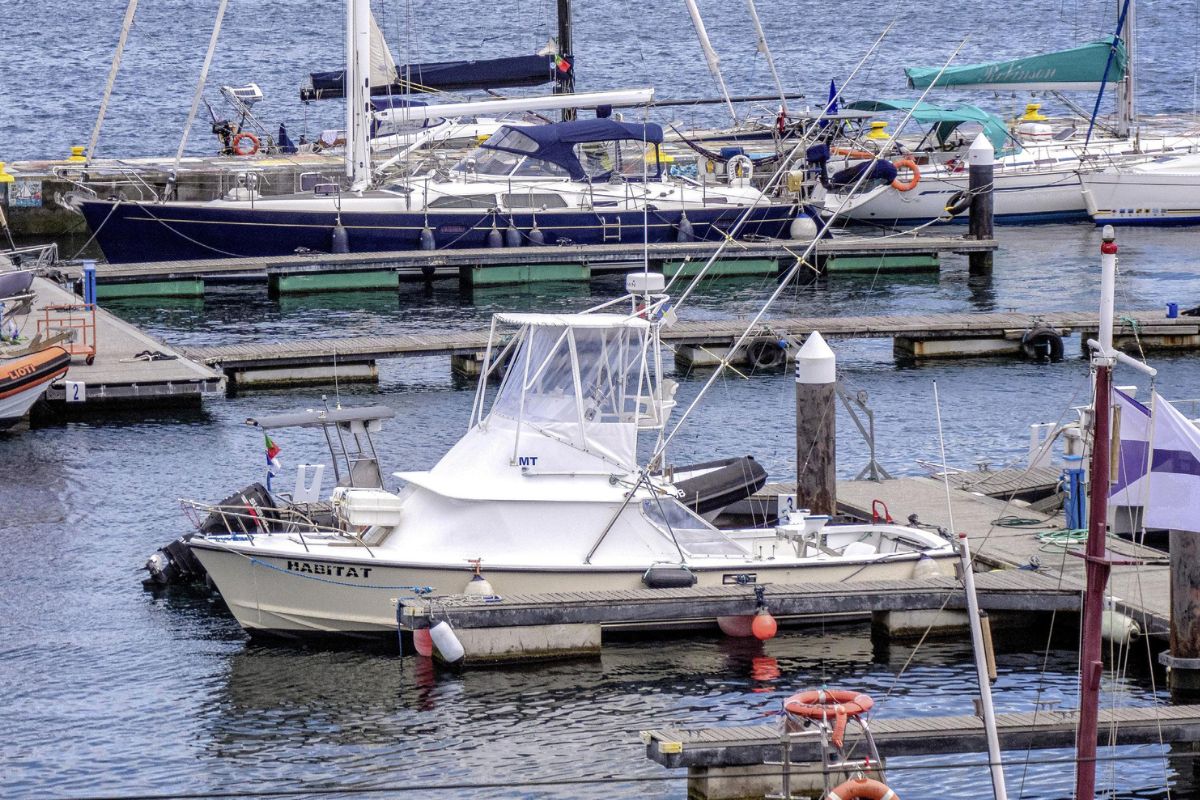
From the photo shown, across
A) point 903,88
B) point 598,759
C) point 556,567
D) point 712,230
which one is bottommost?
point 598,759

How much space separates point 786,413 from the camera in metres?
31.6

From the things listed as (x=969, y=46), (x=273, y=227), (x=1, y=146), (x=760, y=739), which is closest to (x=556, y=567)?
(x=760, y=739)

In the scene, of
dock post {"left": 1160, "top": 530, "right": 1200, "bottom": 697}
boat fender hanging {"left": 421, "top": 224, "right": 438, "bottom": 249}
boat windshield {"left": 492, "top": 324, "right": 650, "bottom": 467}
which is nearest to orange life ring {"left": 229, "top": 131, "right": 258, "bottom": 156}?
boat fender hanging {"left": 421, "top": 224, "right": 438, "bottom": 249}

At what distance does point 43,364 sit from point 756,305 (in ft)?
57.0

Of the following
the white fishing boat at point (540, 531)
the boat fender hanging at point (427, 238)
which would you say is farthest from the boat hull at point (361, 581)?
the boat fender hanging at point (427, 238)

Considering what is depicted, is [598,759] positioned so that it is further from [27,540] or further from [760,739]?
[27,540]

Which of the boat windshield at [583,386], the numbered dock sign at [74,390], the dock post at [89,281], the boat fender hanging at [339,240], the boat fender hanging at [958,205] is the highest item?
the boat fender hanging at [958,205]

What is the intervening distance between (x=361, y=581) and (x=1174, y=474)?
9.35m

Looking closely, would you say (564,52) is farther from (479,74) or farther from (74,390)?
(74,390)

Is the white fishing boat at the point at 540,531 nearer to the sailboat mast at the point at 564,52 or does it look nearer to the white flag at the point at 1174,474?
the white flag at the point at 1174,474

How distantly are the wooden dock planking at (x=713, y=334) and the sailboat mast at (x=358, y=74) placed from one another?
8370 millimetres

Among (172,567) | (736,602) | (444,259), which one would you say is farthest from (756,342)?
(736,602)

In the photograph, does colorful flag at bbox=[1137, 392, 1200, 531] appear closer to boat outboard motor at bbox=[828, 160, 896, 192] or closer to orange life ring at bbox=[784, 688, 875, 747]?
orange life ring at bbox=[784, 688, 875, 747]

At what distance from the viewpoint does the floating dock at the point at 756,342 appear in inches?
1315
